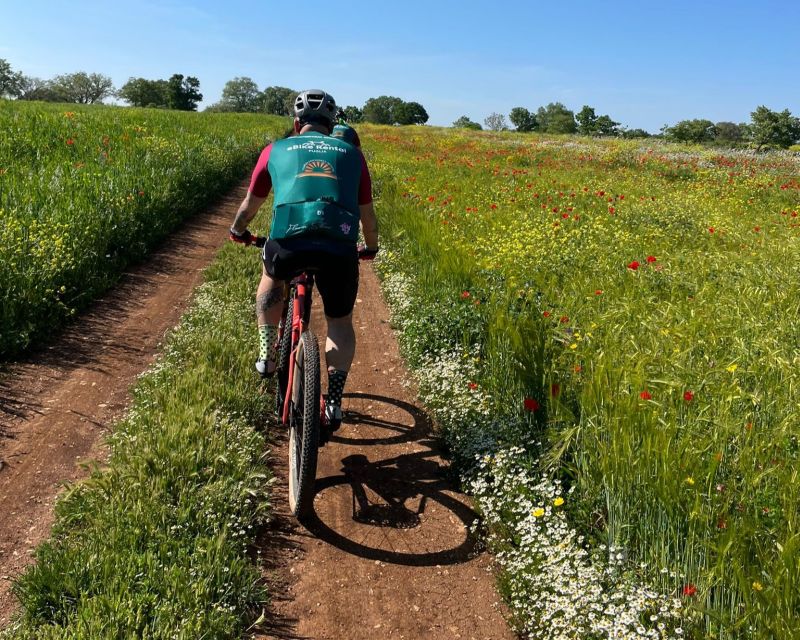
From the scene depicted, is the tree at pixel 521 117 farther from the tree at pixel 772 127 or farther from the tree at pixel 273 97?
the tree at pixel 772 127

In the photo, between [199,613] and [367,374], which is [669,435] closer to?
[199,613]

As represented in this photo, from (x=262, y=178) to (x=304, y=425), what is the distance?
5.47ft

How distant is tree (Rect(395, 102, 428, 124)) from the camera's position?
162375mm

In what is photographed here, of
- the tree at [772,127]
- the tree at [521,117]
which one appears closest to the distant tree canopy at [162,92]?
the tree at [521,117]

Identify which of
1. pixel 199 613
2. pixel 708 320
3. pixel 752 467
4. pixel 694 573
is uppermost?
pixel 708 320

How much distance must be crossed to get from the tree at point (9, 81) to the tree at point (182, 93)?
1213 inches

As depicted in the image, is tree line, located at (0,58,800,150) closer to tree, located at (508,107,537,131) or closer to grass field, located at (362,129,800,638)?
tree, located at (508,107,537,131)

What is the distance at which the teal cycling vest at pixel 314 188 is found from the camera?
347cm

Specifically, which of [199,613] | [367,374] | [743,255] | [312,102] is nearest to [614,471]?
[199,613]

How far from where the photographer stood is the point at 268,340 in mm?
4262

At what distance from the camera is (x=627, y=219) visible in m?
10.0

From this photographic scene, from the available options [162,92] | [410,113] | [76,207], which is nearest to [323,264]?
[76,207]

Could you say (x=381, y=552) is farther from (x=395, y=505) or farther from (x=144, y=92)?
(x=144, y=92)

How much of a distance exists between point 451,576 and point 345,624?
2.30 feet
